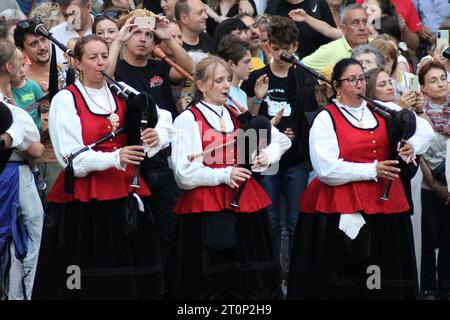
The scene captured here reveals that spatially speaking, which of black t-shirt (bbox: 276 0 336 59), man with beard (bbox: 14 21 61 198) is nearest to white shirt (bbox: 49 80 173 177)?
man with beard (bbox: 14 21 61 198)

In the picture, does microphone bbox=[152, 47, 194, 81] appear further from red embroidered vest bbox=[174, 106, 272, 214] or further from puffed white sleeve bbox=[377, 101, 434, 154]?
puffed white sleeve bbox=[377, 101, 434, 154]

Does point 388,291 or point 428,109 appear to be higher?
point 428,109

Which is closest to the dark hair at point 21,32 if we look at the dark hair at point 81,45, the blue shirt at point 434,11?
the dark hair at point 81,45

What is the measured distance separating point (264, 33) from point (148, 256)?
12.6 feet

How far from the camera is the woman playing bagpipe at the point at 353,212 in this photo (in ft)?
26.8

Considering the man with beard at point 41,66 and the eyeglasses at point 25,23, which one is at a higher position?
the eyeglasses at point 25,23

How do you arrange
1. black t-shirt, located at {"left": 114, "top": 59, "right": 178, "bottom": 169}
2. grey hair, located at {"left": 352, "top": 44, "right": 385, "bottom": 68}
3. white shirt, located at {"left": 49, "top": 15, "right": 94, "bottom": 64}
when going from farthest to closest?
white shirt, located at {"left": 49, "top": 15, "right": 94, "bottom": 64}
grey hair, located at {"left": 352, "top": 44, "right": 385, "bottom": 68}
black t-shirt, located at {"left": 114, "top": 59, "right": 178, "bottom": 169}

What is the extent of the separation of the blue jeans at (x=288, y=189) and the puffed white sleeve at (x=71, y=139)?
2052mm

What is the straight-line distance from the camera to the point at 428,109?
31.6 ft

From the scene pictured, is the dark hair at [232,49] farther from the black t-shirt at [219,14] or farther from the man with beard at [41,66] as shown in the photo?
the black t-shirt at [219,14]

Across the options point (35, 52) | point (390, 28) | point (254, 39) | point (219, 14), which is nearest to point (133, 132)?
point (35, 52)

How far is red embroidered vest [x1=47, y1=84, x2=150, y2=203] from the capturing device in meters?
7.79
